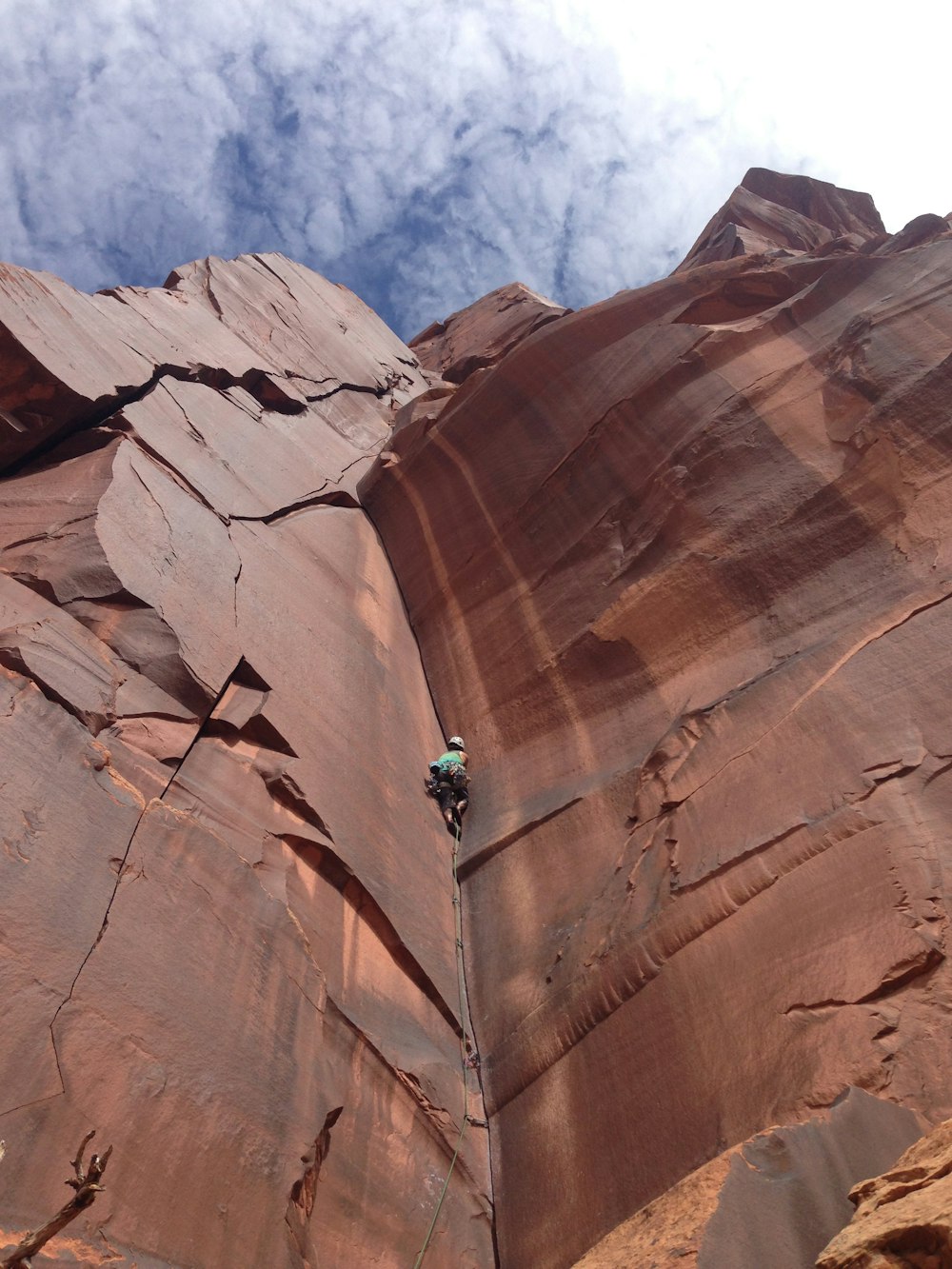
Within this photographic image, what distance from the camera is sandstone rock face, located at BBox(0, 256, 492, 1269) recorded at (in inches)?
194

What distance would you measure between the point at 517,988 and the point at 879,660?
394cm

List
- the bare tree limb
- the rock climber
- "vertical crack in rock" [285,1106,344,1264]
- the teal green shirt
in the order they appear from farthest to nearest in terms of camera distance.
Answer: the teal green shirt, the rock climber, "vertical crack in rock" [285,1106,344,1264], the bare tree limb

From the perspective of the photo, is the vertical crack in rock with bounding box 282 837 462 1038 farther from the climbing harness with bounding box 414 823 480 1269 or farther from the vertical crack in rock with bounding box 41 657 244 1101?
the vertical crack in rock with bounding box 41 657 244 1101

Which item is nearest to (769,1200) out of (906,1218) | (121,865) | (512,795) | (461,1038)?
(906,1218)

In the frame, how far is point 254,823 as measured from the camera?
7109 mm

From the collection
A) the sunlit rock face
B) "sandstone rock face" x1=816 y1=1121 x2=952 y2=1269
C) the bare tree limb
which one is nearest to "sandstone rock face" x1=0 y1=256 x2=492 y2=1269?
the bare tree limb

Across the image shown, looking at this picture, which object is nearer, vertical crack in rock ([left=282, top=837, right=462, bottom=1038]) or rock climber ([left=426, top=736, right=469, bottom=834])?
vertical crack in rock ([left=282, top=837, right=462, bottom=1038])

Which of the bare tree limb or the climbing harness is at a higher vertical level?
the climbing harness

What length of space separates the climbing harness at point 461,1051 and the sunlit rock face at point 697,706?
11 cm

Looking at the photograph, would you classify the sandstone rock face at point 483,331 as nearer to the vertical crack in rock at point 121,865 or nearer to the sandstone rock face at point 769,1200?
the vertical crack in rock at point 121,865

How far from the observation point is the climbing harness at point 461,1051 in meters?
6.01

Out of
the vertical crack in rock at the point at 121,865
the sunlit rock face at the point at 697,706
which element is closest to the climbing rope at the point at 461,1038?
the sunlit rock face at the point at 697,706

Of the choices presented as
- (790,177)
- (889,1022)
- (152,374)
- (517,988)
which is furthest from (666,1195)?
(790,177)

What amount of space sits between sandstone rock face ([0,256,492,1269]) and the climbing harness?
0.06m
